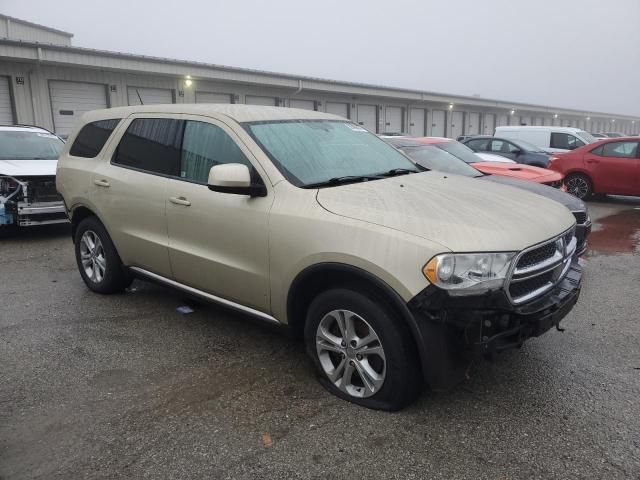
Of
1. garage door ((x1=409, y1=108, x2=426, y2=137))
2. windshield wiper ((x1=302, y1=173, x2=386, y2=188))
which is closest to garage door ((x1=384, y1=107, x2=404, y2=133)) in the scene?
garage door ((x1=409, y1=108, x2=426, y2=137))

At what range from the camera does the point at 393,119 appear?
30.8 metres

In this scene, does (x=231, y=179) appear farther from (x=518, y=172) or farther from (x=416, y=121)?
(x=416, y=121)

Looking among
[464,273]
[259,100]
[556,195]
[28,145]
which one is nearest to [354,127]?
[464,273]

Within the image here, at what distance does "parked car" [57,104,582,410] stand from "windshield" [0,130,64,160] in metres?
4.59

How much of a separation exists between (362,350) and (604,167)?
1040 centimetres

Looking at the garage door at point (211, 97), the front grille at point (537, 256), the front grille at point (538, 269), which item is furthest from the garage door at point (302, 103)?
Result: the front grille at point (537, 256)

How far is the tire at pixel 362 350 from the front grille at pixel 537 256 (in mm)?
720

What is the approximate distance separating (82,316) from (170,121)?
1905 mm

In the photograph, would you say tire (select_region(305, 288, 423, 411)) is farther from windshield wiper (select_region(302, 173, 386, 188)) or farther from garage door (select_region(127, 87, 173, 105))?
garage door (select_region(127, 87, 173, 105))

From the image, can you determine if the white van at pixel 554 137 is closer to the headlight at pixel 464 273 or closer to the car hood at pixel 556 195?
the car hood at pixel 556 195

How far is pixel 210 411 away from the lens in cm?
301

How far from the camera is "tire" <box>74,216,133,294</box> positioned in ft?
15.6

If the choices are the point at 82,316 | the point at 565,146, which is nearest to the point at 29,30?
the point at 565,146

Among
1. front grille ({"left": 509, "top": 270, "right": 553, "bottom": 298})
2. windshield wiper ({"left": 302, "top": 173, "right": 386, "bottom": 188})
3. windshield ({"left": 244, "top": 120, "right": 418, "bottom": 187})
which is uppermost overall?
windshield ({"left": 244, "top": 120, "right": 418, "bottom": 187})
